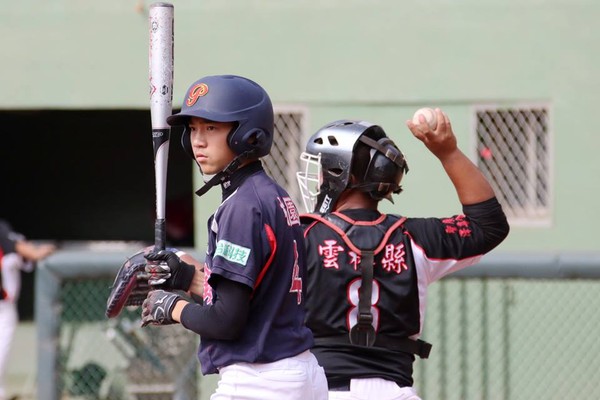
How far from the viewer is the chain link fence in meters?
7.33

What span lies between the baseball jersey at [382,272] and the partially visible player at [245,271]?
437 millimetres

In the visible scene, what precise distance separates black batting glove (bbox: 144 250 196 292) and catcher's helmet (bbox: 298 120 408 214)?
75cm

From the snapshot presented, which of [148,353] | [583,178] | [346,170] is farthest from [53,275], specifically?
[583,178]

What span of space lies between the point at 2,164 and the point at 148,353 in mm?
6103

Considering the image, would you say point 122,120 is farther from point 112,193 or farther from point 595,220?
point 595,220

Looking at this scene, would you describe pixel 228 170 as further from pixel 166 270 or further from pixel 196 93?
pixel 166 270

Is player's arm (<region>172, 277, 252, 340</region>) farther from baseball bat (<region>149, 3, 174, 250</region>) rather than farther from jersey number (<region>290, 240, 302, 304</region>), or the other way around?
baseball bat (<region>149, 3, 174, 250</region>)

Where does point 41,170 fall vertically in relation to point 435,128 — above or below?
below

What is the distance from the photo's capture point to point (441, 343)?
25.3 ft

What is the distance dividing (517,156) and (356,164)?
192 inches

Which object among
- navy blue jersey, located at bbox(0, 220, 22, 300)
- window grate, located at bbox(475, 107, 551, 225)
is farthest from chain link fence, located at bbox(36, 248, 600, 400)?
navy blue jersey, located at bbox(0, 220, 22, 300)

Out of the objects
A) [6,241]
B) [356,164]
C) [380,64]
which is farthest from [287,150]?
[356,164]

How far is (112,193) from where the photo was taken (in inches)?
512

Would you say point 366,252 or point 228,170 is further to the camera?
point 366,252
